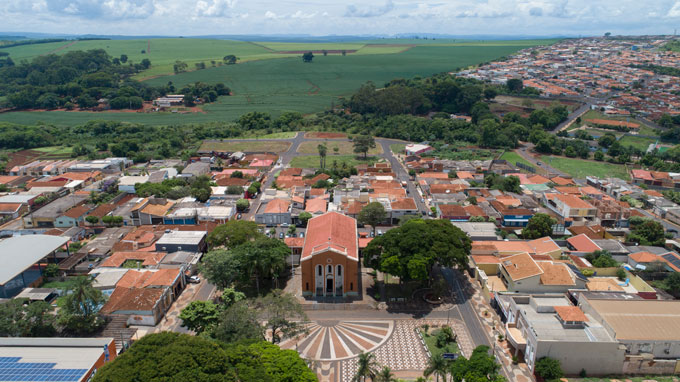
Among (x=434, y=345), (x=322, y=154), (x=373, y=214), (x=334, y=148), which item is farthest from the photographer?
(x=334, y=148)

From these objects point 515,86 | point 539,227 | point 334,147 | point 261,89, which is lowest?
point 334,147

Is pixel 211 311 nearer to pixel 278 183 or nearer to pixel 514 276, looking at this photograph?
pixel 514 276

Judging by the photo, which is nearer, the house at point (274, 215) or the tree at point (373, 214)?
Result: the tree at point (373, 214)

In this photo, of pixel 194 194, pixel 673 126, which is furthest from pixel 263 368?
pixel 673 126

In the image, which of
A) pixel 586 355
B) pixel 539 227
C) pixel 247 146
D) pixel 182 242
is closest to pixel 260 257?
pixel 182 242

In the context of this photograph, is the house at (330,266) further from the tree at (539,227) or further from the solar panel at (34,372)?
the tree at (539,227)

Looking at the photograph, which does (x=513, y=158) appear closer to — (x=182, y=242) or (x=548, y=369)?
(x=548, y=369)

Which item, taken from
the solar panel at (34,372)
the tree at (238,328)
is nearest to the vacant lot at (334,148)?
the tree at (238,328)
